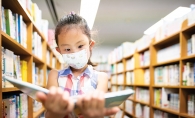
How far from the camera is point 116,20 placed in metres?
4.15

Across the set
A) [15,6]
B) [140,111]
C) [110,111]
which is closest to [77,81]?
[110,111]

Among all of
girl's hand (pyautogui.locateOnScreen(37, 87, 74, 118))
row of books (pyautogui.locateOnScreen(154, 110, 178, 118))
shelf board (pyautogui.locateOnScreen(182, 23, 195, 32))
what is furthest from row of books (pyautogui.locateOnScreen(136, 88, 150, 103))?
girl's hand (pyautogui.locateOnScreen(37, 87, 74, 118))

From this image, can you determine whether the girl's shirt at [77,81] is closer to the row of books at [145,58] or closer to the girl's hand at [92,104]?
the girl's hand at [92,104]

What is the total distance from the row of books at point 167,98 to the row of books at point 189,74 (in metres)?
0.31

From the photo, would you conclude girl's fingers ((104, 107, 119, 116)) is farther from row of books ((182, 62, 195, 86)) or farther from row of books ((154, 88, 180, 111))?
row of books ((154, 88, 180, 111))

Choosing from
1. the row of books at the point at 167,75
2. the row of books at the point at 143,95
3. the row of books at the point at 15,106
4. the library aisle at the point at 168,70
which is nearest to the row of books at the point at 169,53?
the library aisle at the point at 168,70

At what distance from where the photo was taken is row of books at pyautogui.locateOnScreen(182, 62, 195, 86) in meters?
1.96

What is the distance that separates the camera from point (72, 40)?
88 centimetres

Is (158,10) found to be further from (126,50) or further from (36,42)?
(36,42)

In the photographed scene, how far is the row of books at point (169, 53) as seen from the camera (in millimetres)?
2325

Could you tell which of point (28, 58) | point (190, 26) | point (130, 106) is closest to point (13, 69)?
point (28, 58)

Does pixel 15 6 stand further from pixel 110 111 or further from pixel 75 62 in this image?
pixel 110 111

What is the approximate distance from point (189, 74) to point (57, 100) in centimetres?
178

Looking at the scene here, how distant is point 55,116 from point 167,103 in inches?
86.5
